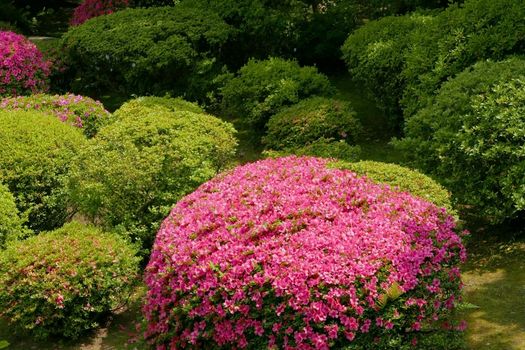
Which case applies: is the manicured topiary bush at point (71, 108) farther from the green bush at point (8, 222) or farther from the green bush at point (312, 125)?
the green bush at point (8, 222)

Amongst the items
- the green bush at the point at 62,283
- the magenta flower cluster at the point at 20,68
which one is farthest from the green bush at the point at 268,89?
the green bush at the point at 62,283

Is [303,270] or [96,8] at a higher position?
[303,270]

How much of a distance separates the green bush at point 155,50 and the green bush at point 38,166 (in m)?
4.18

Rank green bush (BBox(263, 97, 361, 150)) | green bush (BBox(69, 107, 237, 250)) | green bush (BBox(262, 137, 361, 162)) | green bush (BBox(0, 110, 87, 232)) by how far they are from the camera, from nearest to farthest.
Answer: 1. green bush (BBox(69, 107, 237, 250))
2. green bush (BBox(0, 110, 87, 232))
3. green bush (BBox(262, 137, 361, 162))
4. green bush (BBox(263, 97, 361, 150))

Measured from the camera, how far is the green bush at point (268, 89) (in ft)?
36.4

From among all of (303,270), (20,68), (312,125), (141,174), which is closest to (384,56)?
(312,125)

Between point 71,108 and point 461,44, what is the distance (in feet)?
18.0

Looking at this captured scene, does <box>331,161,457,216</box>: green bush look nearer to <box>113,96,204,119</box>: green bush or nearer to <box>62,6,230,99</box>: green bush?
<box>113,96,204,119</box>: green bush

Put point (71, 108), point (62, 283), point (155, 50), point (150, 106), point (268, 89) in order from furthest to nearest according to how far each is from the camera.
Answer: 1. point (155, 50)
2. point (268, 89)
3. point (71, 108)
4. point (150, 106)
5. point (62, 283)

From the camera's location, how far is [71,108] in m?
10.8

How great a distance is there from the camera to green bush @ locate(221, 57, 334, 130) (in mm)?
11109

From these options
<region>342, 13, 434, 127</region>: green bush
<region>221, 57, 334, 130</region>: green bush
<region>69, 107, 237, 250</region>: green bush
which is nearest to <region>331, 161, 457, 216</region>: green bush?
<region>69, 107, 237, 250</region>: green bush

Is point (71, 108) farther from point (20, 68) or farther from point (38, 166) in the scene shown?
point (20, 68)

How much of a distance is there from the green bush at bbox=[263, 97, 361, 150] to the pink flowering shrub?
160 inches
